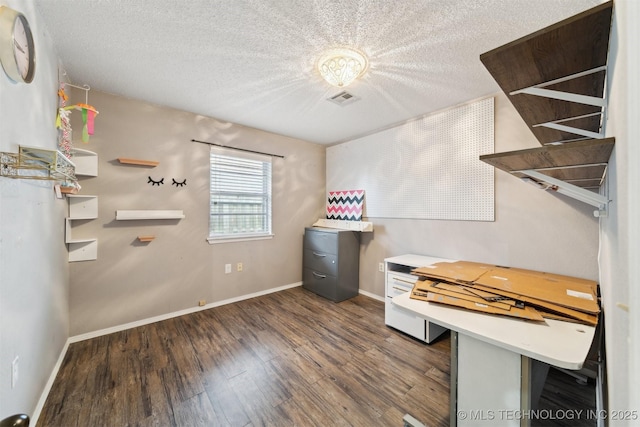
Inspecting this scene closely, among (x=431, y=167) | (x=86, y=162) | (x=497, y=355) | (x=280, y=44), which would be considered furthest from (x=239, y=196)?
(x=497, y=355)

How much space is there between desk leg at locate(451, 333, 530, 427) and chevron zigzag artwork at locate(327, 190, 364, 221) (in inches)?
95.2

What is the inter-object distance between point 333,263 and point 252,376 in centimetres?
168

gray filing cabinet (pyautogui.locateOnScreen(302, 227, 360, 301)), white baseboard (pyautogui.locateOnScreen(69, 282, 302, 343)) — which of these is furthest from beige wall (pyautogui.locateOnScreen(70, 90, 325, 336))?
gray filing cabinet (pyautogui.locateOnScreen(302, 227, 360, 301))

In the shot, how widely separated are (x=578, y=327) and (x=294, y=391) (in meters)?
1.61

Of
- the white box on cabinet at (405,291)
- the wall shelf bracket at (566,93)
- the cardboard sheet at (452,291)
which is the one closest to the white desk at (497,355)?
the cardboard sheet at (452,291)

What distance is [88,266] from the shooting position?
2227 millimetres

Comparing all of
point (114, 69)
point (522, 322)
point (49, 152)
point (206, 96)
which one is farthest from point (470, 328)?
point (114, 69)

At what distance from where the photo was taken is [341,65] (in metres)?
1.72

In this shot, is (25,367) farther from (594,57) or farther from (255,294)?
(594,57)

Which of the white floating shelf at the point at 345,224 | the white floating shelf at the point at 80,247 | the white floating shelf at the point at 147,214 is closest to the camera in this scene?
the white floating shelf at the point at 80,247

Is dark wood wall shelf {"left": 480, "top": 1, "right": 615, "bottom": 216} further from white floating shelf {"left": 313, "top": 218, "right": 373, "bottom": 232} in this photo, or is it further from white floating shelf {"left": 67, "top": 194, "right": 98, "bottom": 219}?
white floating shelf {"left": 67, "top": 194, "right": 98, "bottom": 219}

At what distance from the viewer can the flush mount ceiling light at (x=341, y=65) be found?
5.53 ft

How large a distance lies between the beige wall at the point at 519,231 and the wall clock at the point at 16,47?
10.5ft

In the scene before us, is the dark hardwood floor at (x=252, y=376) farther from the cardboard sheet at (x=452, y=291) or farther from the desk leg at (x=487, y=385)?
the cardboard sheet at (x=452, y=291)
